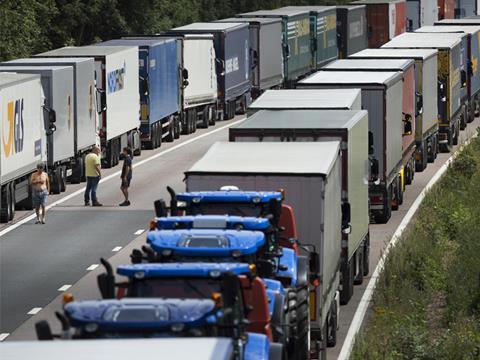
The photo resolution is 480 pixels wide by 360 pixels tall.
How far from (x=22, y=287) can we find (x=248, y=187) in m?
8.49

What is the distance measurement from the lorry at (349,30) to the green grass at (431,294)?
4765 cm

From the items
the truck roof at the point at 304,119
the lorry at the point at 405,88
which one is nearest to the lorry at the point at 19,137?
the lorry at the point at 405,88

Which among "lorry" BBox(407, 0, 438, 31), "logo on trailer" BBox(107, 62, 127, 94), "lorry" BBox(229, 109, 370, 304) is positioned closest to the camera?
"lorry" BBox(229, 109, 370, 304)

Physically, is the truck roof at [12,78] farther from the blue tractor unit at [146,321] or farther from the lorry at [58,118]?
the blue tractor unit at [146,321]

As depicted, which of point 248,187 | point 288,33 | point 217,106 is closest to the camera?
point 248,187

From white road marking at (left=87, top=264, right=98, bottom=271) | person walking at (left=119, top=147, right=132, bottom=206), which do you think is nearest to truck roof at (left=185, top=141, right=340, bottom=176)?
white road marking at (left=87, top=264, right=98, bottom=271)

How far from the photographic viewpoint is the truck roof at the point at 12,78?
37.8 m

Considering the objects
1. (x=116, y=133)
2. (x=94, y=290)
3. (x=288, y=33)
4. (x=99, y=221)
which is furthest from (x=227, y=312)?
Result: (x=288, y=33)

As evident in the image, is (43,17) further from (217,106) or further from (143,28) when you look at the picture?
(217,106)

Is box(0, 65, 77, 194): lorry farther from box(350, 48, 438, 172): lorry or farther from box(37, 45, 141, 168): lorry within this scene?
box(350, 48, 438, 172): lorry

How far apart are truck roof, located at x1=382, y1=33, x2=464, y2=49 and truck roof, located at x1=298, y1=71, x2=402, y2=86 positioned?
1272 cm

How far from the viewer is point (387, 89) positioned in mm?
34625

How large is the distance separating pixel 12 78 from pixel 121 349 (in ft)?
93.2

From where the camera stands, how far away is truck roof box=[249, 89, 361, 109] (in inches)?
1198
